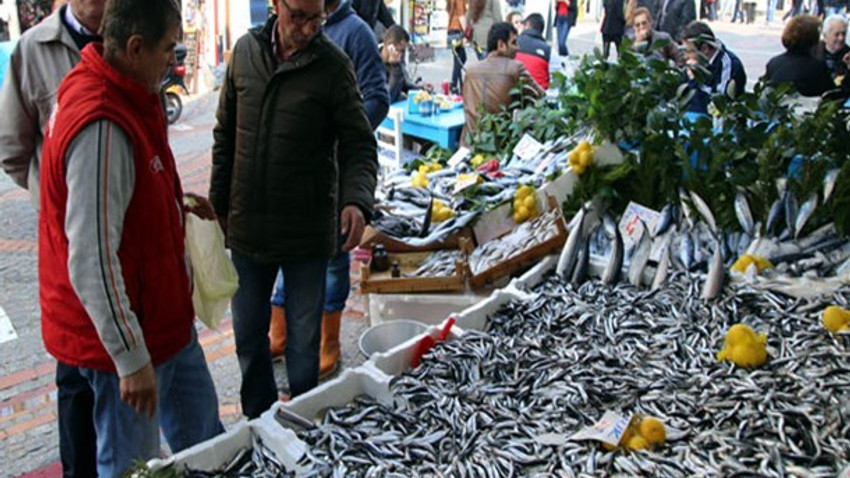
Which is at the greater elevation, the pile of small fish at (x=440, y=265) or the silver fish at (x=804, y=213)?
the silver fish at (x=804, y=213)

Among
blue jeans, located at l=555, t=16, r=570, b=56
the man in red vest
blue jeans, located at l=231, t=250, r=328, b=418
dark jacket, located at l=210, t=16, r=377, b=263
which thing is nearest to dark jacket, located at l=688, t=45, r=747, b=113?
dark jacket, located at l=210, t=16, r=377, b=263

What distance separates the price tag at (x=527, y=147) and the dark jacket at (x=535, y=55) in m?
2.22

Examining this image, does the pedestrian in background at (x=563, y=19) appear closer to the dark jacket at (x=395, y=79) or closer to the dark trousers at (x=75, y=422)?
the dark jacket at (x=395, y=79)

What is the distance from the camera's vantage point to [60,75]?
9.23ft

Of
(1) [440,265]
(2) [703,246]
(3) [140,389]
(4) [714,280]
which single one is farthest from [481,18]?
(3) [140,389]

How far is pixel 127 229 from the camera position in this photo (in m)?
2.09

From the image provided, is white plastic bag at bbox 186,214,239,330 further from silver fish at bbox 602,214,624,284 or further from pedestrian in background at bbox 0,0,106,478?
silver fish at bbox 602,214,624,284

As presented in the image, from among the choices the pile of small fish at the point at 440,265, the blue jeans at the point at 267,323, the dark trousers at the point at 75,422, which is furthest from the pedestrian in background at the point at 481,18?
the dark trousers at the point at 75,422

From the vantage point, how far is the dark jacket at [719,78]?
A: 648 centimetres

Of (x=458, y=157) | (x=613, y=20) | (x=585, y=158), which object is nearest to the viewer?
(x=585, y=158)

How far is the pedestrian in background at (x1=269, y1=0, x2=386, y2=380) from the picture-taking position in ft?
13.8

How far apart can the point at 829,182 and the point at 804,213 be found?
0.71ft

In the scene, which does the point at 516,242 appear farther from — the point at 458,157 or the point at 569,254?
the point at 458,157

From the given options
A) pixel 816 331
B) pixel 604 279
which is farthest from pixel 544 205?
pixel 816 331
